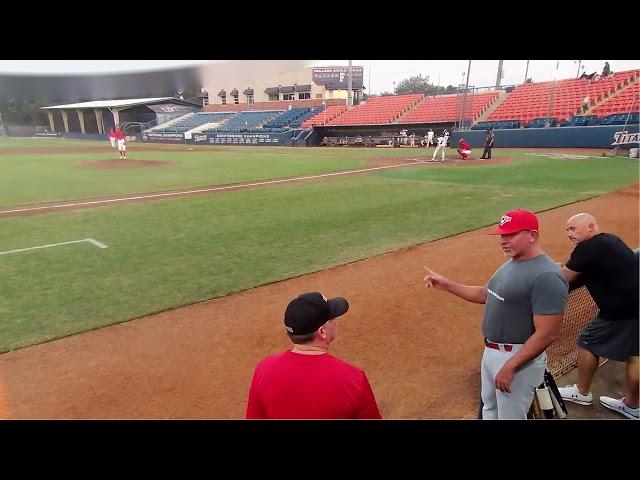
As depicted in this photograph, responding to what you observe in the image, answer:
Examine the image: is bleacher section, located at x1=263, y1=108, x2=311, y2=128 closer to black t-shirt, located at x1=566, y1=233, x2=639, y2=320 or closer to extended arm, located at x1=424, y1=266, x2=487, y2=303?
extended arm, located at x1=424, y1=266, x2=487, y2=303

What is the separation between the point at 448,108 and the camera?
29.4 m

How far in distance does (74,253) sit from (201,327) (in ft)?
12.9

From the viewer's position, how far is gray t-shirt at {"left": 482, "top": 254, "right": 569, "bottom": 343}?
7.54 ft

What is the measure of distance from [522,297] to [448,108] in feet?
97.4

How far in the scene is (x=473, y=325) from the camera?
4.56 m

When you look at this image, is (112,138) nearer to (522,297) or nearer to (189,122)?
(189,122)

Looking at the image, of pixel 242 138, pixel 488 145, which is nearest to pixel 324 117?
pixel 242 138

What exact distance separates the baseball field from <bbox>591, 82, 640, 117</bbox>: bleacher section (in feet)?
35.8

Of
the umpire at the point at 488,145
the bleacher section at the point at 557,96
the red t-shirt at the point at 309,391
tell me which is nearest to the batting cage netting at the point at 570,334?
the red t-shirt at the point at 309,391

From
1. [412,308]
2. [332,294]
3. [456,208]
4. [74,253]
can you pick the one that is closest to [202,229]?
[74,253]

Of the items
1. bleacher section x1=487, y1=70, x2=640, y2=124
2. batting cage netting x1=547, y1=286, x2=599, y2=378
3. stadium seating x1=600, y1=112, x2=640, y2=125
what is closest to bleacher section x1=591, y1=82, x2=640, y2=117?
bleacher section x1=487, y1=70, x2=640, y2=124

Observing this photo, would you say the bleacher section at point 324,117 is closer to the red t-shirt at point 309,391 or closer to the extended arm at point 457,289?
the extended arm at point 457,289
